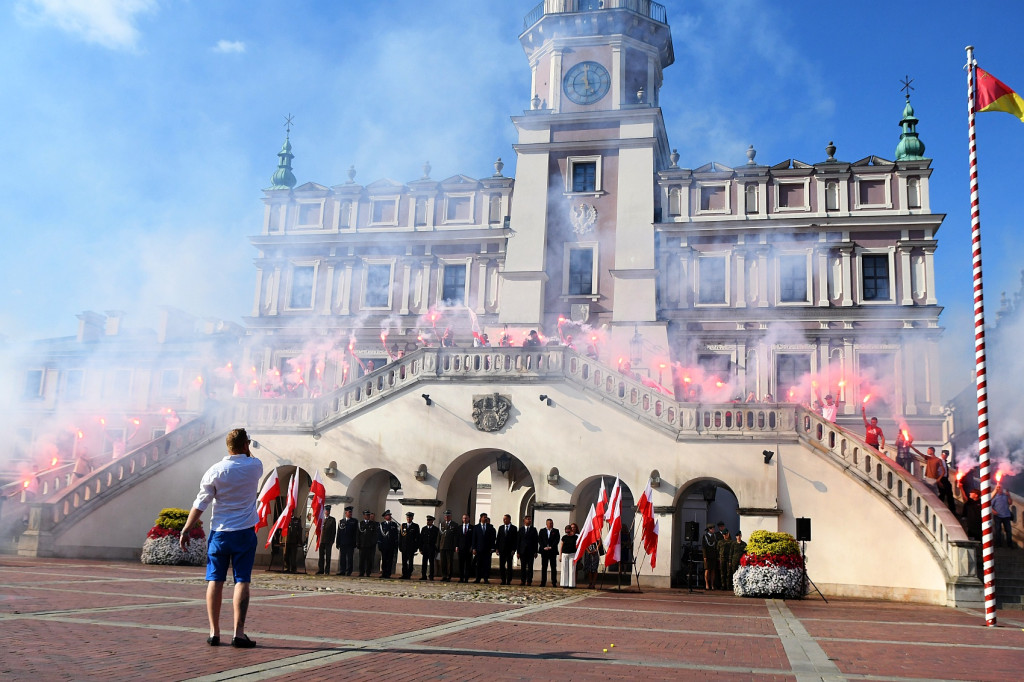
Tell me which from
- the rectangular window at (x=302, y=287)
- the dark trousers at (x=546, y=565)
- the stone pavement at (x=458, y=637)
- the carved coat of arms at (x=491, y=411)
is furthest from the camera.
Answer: the rectangular window at (x=302, y=287)

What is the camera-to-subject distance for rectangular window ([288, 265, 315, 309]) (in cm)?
4203

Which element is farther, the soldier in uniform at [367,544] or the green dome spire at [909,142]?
the green dome spire at [909,142]

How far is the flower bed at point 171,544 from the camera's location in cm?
2392

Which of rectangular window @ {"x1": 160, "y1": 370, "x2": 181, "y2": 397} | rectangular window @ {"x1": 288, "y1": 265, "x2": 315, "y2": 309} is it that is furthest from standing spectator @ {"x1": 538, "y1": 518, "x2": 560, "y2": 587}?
rectangular window @ {"x1": 160, "y1": 370, "x2": 181, "y2": 397}

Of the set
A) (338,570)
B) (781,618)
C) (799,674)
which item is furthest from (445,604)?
(338,570)

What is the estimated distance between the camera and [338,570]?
988 inches

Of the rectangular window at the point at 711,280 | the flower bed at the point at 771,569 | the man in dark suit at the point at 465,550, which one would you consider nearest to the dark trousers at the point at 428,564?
the man in dark suit at the point at 465,550

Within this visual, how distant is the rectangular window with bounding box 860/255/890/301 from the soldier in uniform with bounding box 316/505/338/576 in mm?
23627

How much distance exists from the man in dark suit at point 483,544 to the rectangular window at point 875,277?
2098 centimetres

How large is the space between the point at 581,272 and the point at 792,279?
8834mm

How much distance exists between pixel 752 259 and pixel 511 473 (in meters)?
14.3

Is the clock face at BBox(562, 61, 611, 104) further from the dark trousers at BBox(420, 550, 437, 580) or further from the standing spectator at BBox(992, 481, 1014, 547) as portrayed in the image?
the standing spectator at BBox(992, 481, 1014, 547)

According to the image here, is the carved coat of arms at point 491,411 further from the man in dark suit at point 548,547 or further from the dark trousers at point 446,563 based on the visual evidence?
the dark trousers at point 446,563

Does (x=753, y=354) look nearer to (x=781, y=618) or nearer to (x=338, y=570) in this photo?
(x=338, y=570)
